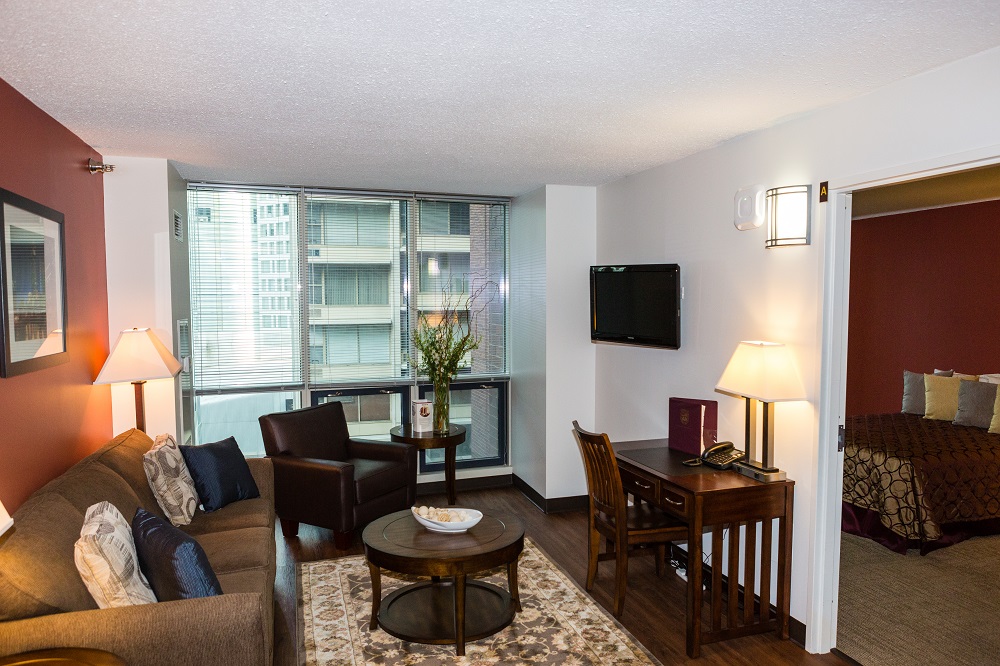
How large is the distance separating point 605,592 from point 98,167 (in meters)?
3.67

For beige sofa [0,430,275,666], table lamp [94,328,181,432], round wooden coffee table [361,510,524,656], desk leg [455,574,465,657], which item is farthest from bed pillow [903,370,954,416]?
table lamp [94,328,181,432]

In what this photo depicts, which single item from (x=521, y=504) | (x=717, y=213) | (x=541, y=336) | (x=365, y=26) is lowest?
(x=521, y=504)

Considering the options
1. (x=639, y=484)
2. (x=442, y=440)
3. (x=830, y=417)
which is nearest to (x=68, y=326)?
(x=442, y=440)

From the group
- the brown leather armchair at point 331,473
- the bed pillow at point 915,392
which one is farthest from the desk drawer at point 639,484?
the bed pillow at point 915,392

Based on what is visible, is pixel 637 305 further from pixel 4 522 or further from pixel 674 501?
pixel 4 522

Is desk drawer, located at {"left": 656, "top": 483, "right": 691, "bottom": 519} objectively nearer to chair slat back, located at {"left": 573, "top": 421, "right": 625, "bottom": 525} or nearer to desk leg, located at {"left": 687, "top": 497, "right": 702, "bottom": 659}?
desk leg, located at {"left": 687, "top": 497, "right": 702, "bottom": 659}

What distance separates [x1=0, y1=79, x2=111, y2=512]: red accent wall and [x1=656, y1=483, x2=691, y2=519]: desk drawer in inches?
110

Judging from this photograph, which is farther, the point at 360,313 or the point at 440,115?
the point at 360,313

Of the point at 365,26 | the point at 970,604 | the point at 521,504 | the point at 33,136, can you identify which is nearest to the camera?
the point at 365,26

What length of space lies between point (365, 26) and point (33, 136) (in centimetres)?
183

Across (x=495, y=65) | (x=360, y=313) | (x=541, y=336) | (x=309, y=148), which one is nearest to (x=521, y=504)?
(x=541, y=336)

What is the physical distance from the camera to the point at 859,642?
3.27 meters

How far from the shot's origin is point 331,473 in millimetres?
4434

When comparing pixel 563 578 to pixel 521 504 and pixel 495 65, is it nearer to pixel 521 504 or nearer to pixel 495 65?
pixel 521 504
